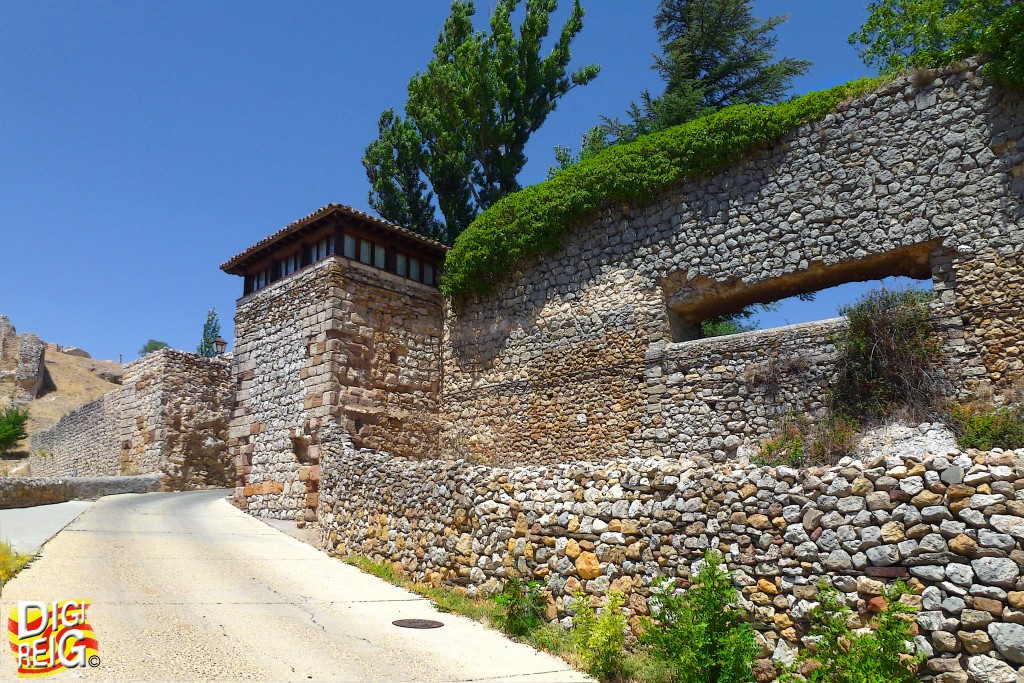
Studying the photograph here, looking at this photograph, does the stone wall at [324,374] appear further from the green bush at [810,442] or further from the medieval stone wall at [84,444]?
the medieval stone wall at [84,444]

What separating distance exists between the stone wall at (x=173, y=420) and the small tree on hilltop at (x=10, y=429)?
610 inches

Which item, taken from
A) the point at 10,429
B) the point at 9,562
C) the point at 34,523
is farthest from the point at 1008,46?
the point at 10,429

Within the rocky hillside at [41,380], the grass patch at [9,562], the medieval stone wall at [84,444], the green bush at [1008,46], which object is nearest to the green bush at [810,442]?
the green bush at [1008,46]

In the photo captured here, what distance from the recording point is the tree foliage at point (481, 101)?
22.6 m

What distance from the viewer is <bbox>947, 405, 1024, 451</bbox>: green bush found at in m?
8.98

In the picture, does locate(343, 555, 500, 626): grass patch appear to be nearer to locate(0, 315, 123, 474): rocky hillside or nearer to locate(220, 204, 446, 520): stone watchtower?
locate(220, 204, 446, 520): stone watchtower

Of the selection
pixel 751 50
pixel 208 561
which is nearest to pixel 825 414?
pixel 208 561

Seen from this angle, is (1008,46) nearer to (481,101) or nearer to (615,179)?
(615,179)

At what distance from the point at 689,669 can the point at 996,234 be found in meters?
8.82

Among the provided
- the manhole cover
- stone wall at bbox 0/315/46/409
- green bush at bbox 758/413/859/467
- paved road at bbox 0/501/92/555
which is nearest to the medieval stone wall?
paved road at bbox 0/501/92/555

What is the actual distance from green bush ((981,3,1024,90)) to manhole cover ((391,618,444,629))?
11448mm

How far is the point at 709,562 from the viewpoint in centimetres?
645

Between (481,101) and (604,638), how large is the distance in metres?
18.9

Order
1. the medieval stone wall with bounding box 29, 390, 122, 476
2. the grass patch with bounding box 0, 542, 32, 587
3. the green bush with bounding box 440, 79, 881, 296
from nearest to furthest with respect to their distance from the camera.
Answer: the grass patch with bounding box 0, 542, 32, 587 < the green bush with bounding box 440, 79, 881, 296 < the medieval stone wall with bounding box 29, 390, 122, 476
